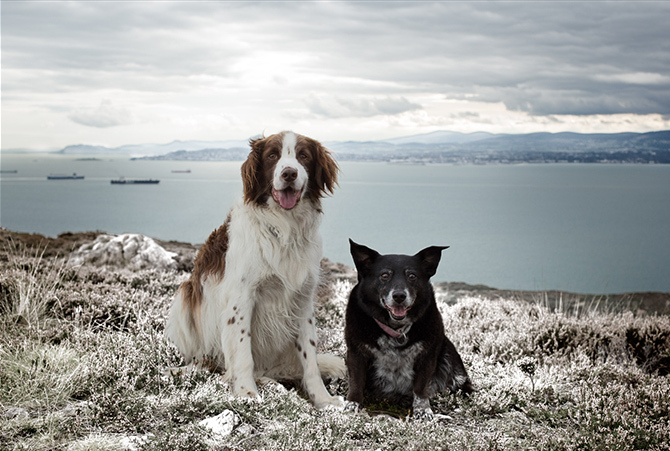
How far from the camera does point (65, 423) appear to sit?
358 cm

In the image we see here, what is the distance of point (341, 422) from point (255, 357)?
124cm

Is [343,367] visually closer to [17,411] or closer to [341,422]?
[341,422]

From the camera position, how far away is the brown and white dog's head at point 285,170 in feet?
13.3

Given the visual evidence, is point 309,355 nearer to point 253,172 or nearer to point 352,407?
point 352,407

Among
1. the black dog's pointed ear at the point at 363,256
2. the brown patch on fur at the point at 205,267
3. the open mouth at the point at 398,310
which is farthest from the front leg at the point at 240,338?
the open mouth at the point at 398,310

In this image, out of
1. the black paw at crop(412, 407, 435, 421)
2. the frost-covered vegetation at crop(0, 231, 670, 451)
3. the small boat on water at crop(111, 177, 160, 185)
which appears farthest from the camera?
the small boat on water at crop(111, 177, 160, 185)

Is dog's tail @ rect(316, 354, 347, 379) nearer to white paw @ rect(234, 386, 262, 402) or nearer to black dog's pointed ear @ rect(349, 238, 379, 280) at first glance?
white paw @ rect(234, 386, 262, 402)

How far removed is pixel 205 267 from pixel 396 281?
5.61 feet

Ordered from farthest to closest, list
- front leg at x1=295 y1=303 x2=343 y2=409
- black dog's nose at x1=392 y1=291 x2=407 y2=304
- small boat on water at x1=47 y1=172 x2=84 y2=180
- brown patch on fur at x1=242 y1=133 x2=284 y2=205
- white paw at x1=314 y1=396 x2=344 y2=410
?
small boat on water at x1=47 y1=172 x2=84 y2=180
front leg at x1=295 y1=303 x2=343 y2=409
white paw at x1=314 y1=396 x2=344 y2=410
brown patch on fur at x1=242 y1=133 x2=284 y2=205
black dog's nose at x1=392 y1=291 x2=407 y2=304

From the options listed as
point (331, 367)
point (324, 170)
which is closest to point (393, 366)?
point (331, 367)

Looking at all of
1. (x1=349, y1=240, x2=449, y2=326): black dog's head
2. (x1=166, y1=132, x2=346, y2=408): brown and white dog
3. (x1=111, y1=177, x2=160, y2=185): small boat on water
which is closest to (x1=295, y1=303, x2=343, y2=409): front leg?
(x1=166, y1=132, x2=346, y2=408): brown and white dog

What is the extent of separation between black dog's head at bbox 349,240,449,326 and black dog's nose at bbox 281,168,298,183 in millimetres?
616

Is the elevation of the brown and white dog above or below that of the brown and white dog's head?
below

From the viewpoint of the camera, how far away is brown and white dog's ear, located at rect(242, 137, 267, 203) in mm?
4207
